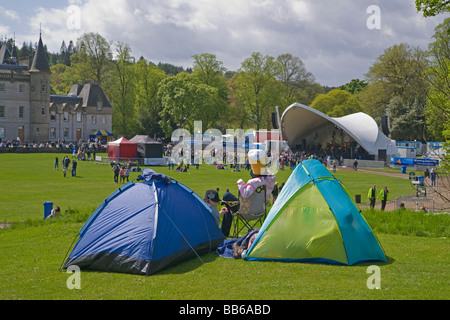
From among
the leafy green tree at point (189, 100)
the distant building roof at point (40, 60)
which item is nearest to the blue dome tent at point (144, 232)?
the leafy green tree at point (189, 100)

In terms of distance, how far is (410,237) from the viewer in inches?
A: 492

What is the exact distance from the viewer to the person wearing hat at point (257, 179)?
11.0m

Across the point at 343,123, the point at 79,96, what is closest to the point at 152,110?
the point at 79,96

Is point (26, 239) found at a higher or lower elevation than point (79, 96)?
lower

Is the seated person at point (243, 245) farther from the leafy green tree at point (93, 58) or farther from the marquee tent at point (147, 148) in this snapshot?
the leafy green tree at point (93, 58)

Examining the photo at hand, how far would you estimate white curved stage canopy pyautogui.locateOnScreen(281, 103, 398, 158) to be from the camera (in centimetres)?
5475

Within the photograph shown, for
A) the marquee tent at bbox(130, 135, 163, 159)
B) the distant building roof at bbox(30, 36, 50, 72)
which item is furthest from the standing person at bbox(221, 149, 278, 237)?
the distant building roof at bbox(30, 36, 50, 72)

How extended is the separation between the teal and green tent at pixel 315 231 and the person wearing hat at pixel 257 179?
1.33 meters

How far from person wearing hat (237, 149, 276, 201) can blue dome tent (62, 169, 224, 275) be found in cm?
124

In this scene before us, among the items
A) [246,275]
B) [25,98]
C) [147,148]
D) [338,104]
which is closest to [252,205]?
[246,275]

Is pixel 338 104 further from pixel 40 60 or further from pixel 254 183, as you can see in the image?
pixel 254 183

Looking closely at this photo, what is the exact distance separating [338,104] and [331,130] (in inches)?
421
